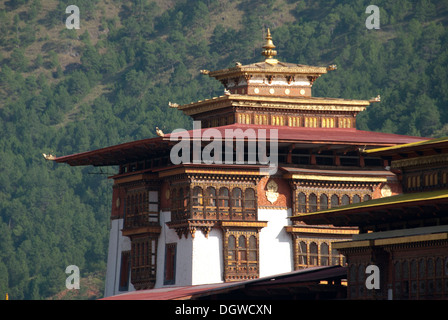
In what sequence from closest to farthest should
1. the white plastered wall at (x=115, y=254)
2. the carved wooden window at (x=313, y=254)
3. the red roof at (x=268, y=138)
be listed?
the red roof at (x=268, y=138)
the carved wooden window at (x=313, y=254)
the white plastered wall at (x=115, y=254)

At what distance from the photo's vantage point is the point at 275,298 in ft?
205

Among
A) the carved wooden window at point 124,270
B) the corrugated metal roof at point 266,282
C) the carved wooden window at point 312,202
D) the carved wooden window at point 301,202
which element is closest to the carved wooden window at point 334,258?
the carved wooden window at point 312,202

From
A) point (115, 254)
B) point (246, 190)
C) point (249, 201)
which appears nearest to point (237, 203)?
point (249, 201)

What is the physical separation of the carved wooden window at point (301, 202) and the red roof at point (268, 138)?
118 inches

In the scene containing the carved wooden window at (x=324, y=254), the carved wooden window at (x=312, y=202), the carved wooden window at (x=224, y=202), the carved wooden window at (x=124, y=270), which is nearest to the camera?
the carved wooden window at (x=224, y=202)

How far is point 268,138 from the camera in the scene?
68.8m

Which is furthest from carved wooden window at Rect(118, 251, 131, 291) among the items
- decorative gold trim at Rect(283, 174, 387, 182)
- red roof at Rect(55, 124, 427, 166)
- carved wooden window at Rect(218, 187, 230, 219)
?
decorative gold trim at Rect(283, 174, 387, 182)

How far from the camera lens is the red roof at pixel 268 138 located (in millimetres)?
69000

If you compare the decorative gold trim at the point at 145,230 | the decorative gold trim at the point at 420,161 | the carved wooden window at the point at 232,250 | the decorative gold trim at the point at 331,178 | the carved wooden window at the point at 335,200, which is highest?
the decorative gold trim at the point at 331,178

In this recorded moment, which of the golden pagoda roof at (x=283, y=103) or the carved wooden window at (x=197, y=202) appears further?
the golden pagoda roof at (x=283, y=103)

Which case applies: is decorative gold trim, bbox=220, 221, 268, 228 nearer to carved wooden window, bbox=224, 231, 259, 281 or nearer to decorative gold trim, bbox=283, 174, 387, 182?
carved wooden window, bbox=224, 231, 259, 281

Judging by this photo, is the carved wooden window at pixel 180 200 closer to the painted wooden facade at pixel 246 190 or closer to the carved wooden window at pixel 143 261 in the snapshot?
the painted wooden facade at pixel 246 190

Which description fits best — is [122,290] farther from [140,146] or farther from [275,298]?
[275,298]

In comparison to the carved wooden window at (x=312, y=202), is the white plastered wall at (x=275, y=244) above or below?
below
